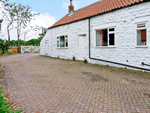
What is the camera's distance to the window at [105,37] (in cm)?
938

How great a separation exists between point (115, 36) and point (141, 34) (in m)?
1.76

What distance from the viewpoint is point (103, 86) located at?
16.8 ft

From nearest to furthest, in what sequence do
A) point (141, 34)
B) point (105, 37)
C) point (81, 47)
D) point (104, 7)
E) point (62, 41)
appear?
point (141, 34) < point (105, 37) < point (104, 7) < point (81, 47) < point (62, 41)

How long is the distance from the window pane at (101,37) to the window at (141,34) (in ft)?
8.18

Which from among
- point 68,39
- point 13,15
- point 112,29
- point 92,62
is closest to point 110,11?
point 112,29

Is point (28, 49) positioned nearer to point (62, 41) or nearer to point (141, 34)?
point (62, 41)

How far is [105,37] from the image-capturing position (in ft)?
32.6

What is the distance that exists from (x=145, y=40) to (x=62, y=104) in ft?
21.3

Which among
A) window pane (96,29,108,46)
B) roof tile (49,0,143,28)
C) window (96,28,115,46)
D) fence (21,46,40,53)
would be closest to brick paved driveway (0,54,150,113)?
window (96,28,115,46)

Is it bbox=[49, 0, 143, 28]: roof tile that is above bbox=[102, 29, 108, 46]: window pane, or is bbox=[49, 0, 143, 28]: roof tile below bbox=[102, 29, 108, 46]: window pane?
above

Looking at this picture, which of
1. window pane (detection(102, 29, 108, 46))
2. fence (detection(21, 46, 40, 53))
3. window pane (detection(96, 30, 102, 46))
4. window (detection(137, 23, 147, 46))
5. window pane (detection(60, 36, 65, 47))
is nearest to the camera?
window (detection(137, 23, 147, 46))

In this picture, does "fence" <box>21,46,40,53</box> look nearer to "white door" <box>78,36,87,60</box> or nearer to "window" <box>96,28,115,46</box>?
"white door" <box>78,36,87,60</box>

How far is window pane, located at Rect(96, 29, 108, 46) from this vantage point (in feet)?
32.6

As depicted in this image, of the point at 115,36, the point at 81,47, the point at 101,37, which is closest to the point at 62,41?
the point at 81,47
